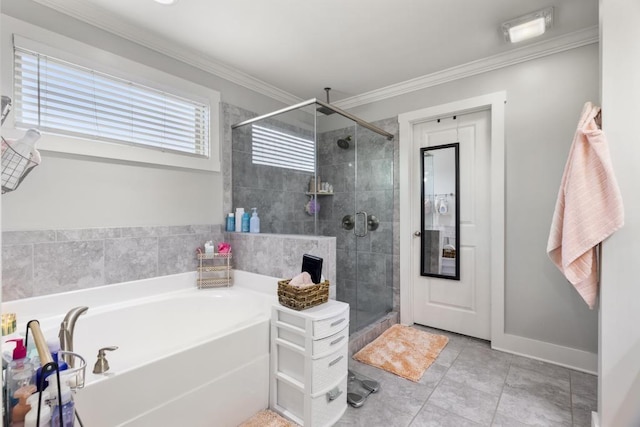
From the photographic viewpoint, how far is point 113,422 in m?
1.32

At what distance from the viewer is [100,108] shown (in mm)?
2125

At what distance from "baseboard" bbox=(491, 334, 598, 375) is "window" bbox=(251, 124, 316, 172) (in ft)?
7.06

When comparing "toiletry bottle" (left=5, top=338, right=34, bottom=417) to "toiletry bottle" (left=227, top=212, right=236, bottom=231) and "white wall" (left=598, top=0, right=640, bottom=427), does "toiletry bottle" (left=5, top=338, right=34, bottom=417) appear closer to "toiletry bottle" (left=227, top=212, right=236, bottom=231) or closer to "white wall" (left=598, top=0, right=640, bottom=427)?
"toiletry bottle" (left=227, top=212, right=236, bottom=231)

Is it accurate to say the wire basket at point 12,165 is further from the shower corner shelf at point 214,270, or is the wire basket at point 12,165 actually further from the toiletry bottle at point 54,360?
the shower corner shelf at point 214,270

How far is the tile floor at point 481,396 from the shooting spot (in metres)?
1.82

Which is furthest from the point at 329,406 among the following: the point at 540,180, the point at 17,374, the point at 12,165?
the point at 540,180

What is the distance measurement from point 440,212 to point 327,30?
185 centimetres

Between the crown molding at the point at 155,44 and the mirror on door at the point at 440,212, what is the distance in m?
→ 1.67

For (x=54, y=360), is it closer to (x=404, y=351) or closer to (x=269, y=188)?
(x=269, y=188)

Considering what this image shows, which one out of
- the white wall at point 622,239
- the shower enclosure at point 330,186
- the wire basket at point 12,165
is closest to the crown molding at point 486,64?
the shower enclosure at point 330,186

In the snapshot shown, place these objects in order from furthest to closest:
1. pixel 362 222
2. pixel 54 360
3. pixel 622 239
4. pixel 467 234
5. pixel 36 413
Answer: pixel 362 222 < pixel 467 234 < pixel 622 239 < pixel 54 360 < pixel 36 413

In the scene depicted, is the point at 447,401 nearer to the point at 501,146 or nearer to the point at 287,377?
the point at 287,377

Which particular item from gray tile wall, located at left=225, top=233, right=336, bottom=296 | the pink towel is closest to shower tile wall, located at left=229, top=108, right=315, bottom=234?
gray tile wall, located at left=225, top=233, right=336, bottom=296

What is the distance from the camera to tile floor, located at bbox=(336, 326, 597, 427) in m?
1.82
